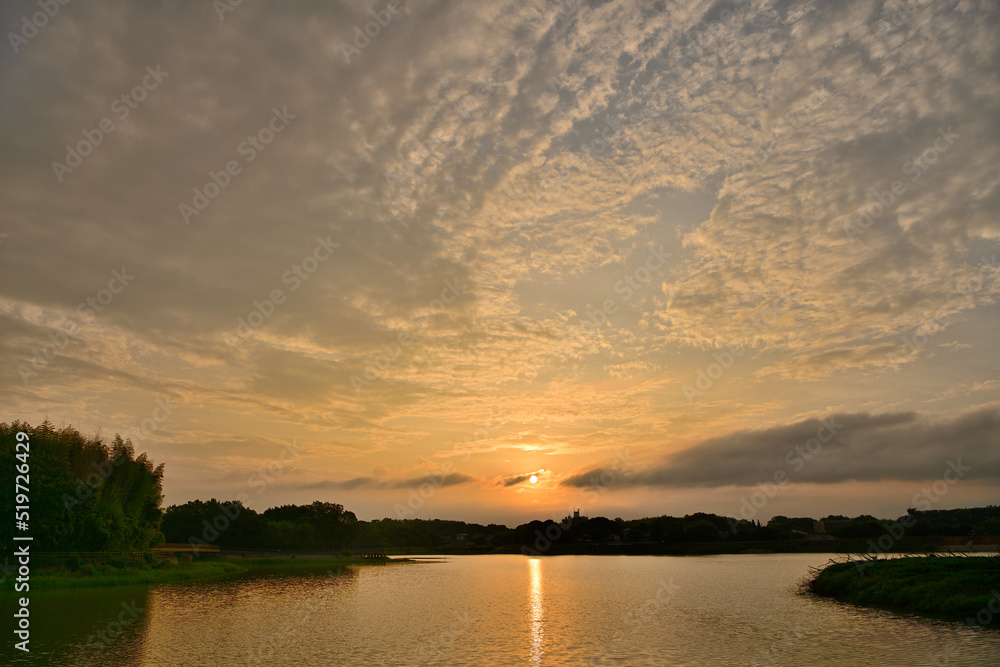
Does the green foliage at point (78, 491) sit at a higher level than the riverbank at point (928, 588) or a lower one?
higher

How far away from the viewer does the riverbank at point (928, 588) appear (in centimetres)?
3838

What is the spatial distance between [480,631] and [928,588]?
33.7 meters

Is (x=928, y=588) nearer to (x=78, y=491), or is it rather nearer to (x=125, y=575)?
(x=125, y=575)

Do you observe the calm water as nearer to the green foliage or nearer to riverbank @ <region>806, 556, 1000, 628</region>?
riverbank @ <region>806, 556, 1000, 628</region>

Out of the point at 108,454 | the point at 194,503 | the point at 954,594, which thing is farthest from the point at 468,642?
the point at 194,503

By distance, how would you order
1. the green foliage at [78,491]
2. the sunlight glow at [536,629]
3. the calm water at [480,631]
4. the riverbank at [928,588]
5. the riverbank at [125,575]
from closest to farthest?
the calm water at [480,631] → the sunlight glow at [536,629] → the riverbank at [928,588] → the riverbank at [125,575] → the green foliage at [78,491]

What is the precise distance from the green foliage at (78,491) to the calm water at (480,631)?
463 inches

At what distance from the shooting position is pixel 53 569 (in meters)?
61.5

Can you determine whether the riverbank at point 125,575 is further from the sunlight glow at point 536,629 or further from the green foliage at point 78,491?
the sunlight glow at point 536,629

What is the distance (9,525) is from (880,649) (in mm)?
75741

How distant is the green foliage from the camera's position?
6412 cm

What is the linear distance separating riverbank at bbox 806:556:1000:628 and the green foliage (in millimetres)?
79949

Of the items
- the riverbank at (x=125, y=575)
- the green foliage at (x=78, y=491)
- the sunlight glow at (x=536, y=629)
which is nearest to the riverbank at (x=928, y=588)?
the sunlight glow at (x=536, y=629)

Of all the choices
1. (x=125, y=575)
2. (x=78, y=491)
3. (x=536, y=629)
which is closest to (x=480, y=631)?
(x=536, y=629)
